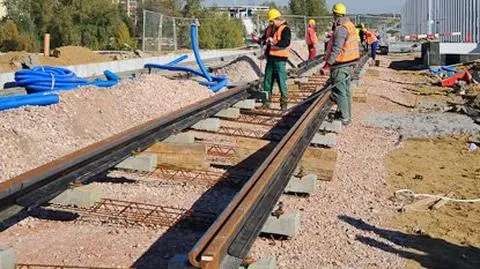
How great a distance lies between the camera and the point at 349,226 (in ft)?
21.2

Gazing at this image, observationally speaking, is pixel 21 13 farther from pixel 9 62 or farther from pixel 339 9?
pixel 339 9

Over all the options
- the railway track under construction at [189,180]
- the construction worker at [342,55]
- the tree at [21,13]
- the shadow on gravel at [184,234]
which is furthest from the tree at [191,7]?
the shadow on gravel at [184,234]

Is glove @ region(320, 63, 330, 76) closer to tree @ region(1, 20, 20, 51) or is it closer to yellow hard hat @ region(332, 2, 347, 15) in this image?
yellow hard hat @ region(332, 2, 347, 15)

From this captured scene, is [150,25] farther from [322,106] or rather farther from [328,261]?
[328,261]

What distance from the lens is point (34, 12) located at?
48719 mm

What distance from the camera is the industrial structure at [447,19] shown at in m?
31.9

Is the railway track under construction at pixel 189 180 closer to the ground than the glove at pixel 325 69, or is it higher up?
closer to the ground

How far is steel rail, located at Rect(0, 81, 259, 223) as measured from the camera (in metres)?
5.35

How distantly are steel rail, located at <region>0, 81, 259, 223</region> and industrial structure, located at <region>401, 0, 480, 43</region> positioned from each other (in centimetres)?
2521

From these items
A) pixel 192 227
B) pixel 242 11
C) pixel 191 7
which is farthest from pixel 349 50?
pixel 242 11

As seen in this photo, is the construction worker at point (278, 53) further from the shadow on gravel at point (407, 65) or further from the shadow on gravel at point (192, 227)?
the shadow on gravel at point (407, 65)

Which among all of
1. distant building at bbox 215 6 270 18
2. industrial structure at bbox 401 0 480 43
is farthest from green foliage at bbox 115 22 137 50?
industrial structure at bbox 401 0 480 43

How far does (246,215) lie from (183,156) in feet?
10.6

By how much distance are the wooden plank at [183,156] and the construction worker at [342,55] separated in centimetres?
433
